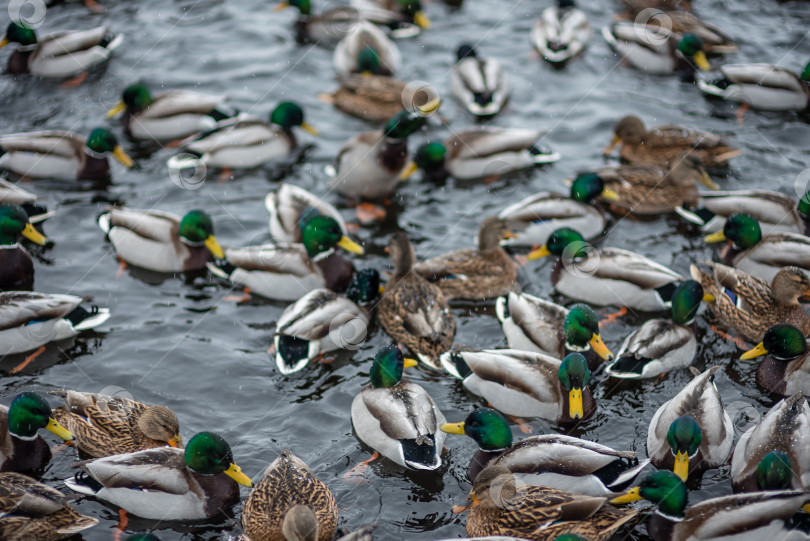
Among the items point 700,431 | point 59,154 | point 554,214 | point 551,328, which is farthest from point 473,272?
point 59,154

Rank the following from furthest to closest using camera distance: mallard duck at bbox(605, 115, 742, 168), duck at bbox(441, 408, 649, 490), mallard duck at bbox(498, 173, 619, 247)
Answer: mallard duck at bbox(605, 115, 742, 168), mallard duck at bbox(498, 173, 619, 247), duck at bbox(441, 408, 649, 490)

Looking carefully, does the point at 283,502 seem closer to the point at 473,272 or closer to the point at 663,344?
the point at 473,272

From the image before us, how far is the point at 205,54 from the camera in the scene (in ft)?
48.7

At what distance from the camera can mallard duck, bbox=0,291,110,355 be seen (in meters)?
8.86

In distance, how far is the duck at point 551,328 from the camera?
8.55 metres

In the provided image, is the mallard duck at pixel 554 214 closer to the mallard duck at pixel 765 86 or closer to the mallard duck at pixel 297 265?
the mallard duck at pixel 297 265

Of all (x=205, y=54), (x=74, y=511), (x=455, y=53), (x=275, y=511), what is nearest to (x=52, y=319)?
(x=74, y=511)

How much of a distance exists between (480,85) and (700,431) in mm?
7180

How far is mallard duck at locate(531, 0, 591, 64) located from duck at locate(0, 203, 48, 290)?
8.40 metres

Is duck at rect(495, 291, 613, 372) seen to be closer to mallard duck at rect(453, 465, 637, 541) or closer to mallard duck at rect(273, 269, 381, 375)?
mallard duck at rect(273, 269, 381, 375)

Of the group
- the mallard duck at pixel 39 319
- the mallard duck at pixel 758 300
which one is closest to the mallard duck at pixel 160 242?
the mallard duck at pixel 39 319

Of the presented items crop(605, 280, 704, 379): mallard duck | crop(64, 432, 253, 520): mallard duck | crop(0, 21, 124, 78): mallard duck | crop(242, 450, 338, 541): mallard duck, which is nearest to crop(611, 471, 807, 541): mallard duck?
crop(605, 280, 704, 379): mallard duck

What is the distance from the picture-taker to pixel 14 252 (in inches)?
392

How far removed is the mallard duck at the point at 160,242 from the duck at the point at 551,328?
3470 mm
